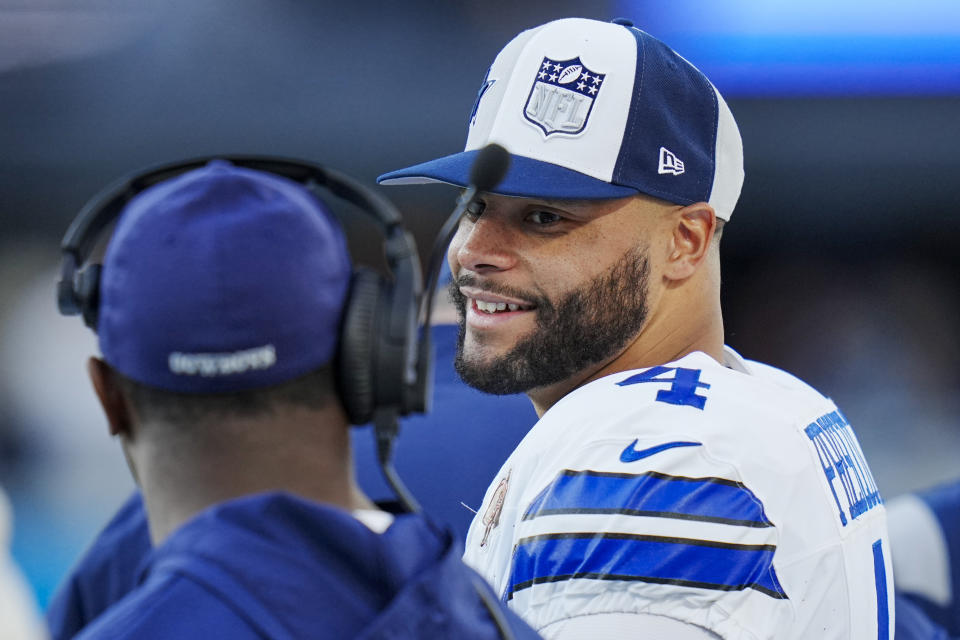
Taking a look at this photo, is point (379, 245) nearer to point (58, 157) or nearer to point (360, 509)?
point (58, 157)

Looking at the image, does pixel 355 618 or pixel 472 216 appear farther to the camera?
pixel 472 216

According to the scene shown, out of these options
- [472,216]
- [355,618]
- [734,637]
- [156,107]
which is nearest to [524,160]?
[472,216]

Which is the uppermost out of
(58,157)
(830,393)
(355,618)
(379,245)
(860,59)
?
(355,618)

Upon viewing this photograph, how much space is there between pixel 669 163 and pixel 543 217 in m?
0.22

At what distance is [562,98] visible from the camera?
1.88m

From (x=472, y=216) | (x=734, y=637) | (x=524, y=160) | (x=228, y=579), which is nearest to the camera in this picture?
(x=228, y=579)

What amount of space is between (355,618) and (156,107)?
4786 mm

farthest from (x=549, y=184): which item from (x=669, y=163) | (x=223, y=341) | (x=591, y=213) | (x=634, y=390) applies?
(x=223, y=341)

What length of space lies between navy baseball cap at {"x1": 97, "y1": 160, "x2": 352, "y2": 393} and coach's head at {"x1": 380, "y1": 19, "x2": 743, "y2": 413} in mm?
918

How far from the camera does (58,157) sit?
5.26 metres

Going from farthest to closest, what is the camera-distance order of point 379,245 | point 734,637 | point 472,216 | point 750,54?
point 750,54 → point 379,245 → point 472,216 → point 734,637

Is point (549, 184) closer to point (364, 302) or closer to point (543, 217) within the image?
point (543, 217)

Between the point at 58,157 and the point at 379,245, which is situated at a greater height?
the point at 58,157

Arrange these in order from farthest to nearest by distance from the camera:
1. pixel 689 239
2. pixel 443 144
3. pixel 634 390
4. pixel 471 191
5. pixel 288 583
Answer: pixel 443 144 → pixel 689 239 → pixel 634 390 → pixel 471 191 → pixel 288 583
